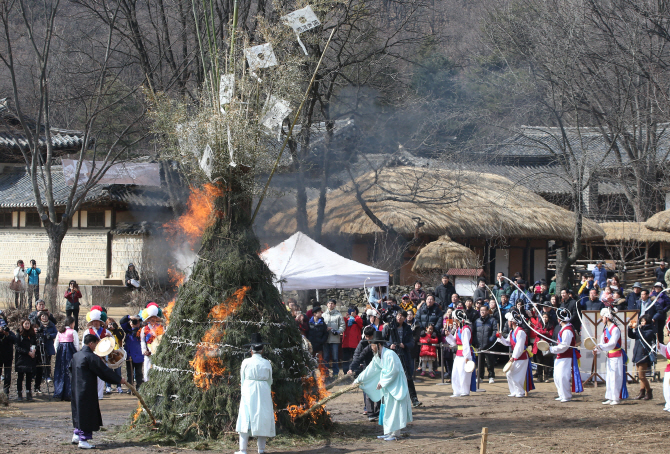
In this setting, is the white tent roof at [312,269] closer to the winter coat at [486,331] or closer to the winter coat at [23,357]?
the winter coat at [486,331]

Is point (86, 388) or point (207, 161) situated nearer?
point (86, 388)

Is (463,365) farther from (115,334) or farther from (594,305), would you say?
(115,334)

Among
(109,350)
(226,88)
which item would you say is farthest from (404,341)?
(226,88)

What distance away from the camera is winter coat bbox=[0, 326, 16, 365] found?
11633 mm

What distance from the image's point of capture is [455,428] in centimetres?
915

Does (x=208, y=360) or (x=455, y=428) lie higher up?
(x=208, y=360)

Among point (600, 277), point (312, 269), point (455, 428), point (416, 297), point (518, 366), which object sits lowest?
point (455, 428)

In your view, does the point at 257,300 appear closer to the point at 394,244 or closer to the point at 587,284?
the point at 587,284

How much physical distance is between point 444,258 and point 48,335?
12.6 meters

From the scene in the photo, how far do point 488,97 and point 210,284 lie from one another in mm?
24479

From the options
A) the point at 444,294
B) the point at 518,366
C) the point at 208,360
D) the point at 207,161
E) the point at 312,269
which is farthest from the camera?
the point at 444,294

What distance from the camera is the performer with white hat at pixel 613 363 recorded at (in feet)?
36.4

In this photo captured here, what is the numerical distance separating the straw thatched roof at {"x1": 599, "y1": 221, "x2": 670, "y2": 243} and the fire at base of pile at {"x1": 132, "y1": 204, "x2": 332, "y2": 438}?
20.9 meters

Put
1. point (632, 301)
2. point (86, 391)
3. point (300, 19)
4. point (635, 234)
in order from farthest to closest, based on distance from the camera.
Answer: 1. point (635, 234)
2. point (632, 301)
3. point (86, 391)
4. point (300, 19)
